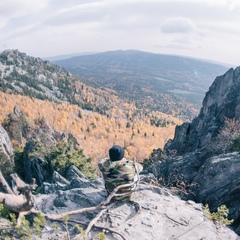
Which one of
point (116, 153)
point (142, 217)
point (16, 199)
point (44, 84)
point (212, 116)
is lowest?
point (212, 116)

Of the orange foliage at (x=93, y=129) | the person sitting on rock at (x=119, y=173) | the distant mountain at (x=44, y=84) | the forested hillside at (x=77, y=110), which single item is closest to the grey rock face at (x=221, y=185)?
the person sitting on rock at (x=119, y=173)

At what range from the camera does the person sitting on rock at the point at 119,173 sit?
7.83 metres

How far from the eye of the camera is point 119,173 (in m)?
7.87

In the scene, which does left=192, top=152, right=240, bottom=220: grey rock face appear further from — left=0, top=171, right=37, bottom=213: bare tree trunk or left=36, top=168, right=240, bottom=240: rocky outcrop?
left=0, top=171, right=37, bottom=213: bare tree trunk

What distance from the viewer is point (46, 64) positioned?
19900 centimetres

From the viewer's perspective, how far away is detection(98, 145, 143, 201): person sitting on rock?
A: 7832mm

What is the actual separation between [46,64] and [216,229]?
206261 mm

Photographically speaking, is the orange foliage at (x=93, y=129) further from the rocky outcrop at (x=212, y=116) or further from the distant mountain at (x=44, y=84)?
the rocky outcrop at (x=212, y=116)

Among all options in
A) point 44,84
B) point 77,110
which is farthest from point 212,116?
point 44,84

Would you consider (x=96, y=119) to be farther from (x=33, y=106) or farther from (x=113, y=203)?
(x=113, y=203)

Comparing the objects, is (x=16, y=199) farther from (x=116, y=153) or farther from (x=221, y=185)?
(x=221, y=185)

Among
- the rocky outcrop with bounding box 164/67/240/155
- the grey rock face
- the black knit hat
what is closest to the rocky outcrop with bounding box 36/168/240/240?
the black knit hat

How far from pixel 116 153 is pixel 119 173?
2.05 feet

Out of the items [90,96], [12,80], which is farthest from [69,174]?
[90,96]
